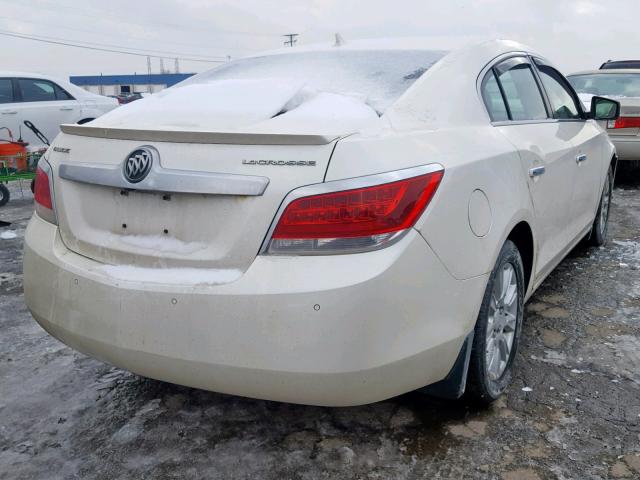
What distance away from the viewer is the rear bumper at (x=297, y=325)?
184cm

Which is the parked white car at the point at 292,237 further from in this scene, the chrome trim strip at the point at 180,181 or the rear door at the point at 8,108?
the rear door at the point at 8,108

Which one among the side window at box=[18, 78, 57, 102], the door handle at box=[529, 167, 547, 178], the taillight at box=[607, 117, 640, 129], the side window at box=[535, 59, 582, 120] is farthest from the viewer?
the side window at box=[18, 78, 57, 102]

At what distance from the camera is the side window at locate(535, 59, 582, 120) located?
3.54 m

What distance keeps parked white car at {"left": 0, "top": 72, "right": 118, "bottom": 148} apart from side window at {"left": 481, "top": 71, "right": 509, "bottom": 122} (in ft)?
23.9

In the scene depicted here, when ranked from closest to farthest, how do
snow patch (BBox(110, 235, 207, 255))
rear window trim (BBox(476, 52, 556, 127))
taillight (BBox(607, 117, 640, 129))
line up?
1. snow patch (BBox(110, 235, 207, 255))
2. rear window trim (BBox(476, 52, 556, 127))
3. taillight (BBox(607, 117, 640, 129))

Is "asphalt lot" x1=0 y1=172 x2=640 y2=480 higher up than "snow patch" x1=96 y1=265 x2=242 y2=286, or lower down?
lower down

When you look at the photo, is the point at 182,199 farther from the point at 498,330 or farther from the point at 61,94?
the point at 61,94

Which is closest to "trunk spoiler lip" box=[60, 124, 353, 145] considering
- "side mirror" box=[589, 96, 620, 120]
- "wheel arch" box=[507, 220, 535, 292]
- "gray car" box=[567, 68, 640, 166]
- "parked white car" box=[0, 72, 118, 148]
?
"wheel arch" box=[507, 220, 535, 292]

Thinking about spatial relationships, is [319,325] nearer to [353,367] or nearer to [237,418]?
[353,367]

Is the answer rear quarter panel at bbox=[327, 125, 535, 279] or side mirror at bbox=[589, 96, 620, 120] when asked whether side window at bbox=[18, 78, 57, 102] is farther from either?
rear quarter panel at bbox=[327, 125, 535, 279]

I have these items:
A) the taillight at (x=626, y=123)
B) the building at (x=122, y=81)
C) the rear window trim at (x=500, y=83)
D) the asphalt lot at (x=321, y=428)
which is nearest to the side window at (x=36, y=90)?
the asphalt lot at (x=321, y=428)

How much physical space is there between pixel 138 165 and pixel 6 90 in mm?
7796

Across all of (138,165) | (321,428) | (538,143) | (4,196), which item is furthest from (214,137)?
(4,196)

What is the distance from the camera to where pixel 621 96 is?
7.86 m
